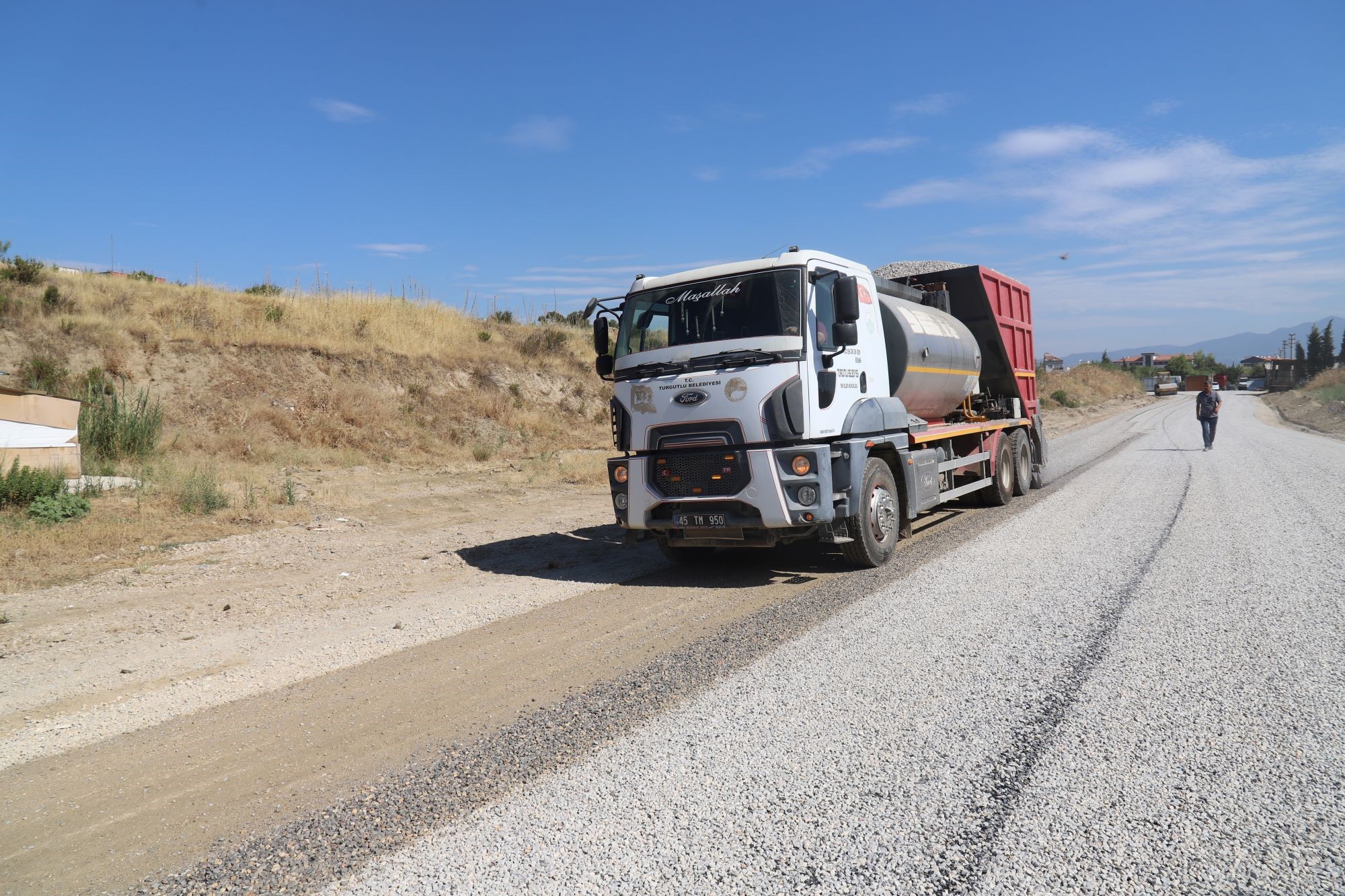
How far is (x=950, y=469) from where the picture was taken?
420 inches

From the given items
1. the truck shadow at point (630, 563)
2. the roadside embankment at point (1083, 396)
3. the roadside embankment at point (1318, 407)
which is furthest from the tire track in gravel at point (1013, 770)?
the roadside embankment at point (1318, 407)

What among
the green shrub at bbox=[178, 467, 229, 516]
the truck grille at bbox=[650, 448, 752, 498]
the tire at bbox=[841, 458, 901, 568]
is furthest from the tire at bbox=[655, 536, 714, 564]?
the green shrub at bbox=[178, 467, 229, 516]

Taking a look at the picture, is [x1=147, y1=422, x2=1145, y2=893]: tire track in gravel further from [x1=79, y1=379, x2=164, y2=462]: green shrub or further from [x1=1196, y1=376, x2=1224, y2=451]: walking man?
[x1=1196, y1=376, x2=1224, y2=451]: walking man

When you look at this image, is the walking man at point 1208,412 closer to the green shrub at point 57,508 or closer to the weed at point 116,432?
the green shrub at point 57,508

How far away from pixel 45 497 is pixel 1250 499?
53.5 ft

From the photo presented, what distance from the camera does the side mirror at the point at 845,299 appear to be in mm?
7703

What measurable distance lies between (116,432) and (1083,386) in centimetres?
7443

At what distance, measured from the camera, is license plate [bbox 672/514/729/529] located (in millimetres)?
7848

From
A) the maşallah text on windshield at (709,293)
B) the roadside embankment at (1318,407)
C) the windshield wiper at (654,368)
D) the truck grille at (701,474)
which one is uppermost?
the maşallah text on windshield at (709,293)

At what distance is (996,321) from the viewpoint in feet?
42.5

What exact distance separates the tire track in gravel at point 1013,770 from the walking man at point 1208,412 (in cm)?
1821

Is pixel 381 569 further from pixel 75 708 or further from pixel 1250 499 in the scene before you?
pixel 1250 499

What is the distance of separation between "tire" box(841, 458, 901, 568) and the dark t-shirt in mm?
16918

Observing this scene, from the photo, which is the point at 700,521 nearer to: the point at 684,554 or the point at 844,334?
the point at 684,554
